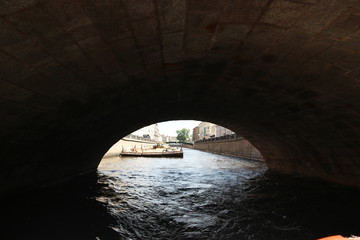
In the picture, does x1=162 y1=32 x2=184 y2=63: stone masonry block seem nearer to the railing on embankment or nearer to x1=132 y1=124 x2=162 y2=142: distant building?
the railing on embankment

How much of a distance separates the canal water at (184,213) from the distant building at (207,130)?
96301 mm

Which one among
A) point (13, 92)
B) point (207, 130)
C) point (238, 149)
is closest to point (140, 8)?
point (13, 92)

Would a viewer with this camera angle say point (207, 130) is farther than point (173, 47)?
Yes

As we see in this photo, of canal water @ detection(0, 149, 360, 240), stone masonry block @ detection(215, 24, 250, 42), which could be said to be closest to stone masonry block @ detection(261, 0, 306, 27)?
stone masonry block @ detection(215, 24, 250, 42)

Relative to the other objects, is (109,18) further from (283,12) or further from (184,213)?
(184,213)

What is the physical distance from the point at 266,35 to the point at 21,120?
23.4ft

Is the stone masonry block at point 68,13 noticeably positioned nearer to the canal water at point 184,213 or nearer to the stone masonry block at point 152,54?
the stone masonry block at point 152,54

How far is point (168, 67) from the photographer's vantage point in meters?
5.86

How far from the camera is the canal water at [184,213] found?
5746 millimetres

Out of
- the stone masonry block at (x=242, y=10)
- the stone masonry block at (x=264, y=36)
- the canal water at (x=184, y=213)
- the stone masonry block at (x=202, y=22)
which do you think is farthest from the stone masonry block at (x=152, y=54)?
the canal water at (x=184, y=213)

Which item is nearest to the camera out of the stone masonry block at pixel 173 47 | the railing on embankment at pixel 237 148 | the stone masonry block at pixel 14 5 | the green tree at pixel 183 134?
the stone masonry block at pixel 14 5

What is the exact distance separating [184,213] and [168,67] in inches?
203

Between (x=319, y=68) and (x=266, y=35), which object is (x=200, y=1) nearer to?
(x=266, y=35)

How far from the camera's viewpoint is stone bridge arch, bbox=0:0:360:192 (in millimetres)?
3346
